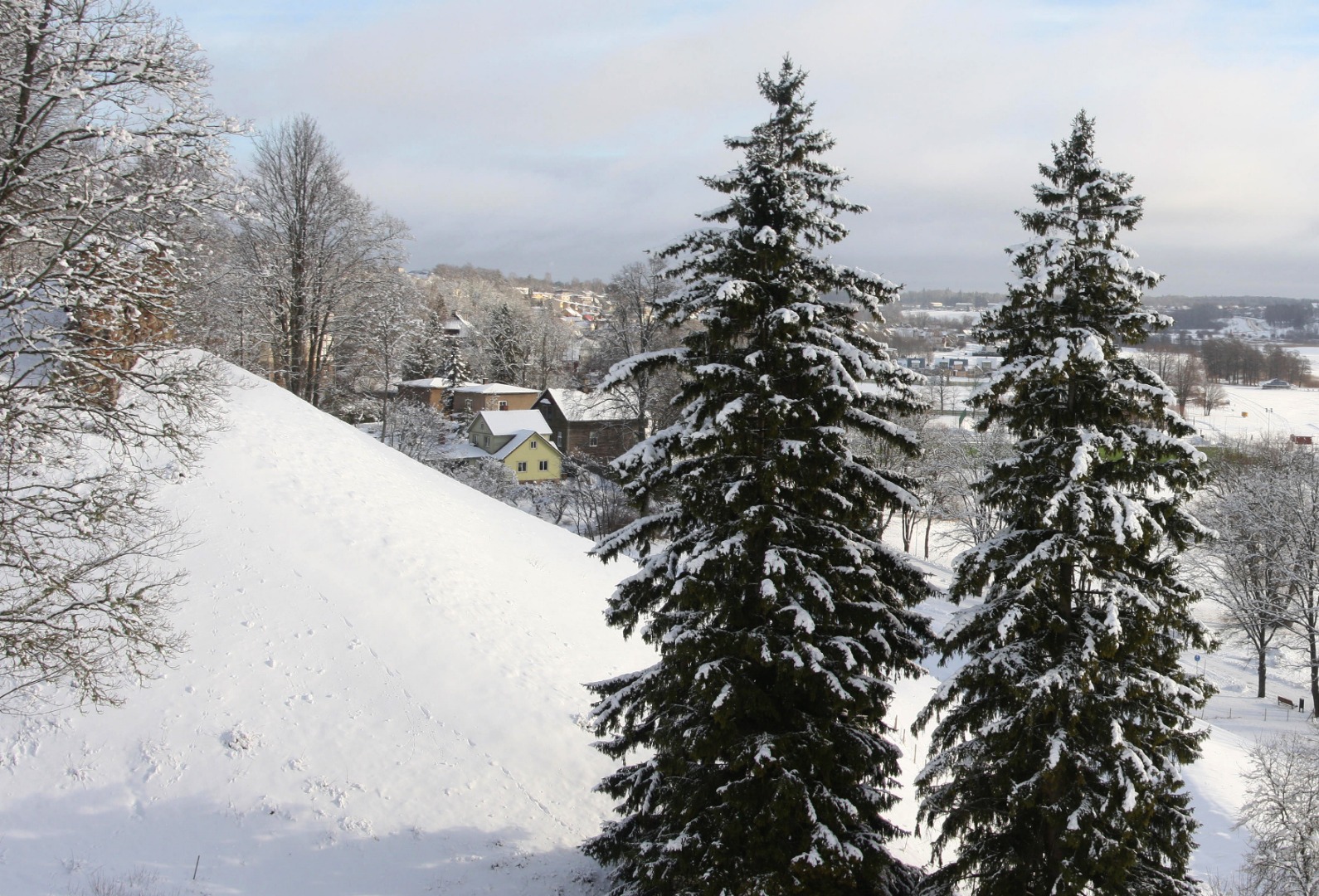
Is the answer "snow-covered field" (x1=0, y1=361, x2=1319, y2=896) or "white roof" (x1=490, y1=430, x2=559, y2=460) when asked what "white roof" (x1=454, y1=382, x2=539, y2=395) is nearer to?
"white roof" (x1=490, y1=430, x2=559, y2=460)

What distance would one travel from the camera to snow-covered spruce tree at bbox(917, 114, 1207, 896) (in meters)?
7.73

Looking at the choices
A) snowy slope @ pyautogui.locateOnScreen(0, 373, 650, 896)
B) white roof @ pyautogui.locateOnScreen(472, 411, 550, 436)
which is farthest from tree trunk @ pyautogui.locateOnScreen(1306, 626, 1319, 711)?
white roof @ pyautogui.locateOnScreen(472, 411, 550, 436)

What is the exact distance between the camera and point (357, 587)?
50.2 feet

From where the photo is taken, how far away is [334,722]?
1246cm

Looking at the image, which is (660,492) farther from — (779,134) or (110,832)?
(110,832)

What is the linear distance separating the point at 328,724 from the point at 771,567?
8.34 meters

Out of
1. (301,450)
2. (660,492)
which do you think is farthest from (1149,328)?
(301,450)

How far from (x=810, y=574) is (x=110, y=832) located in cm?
929

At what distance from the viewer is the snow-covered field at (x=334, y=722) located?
10.3 meters

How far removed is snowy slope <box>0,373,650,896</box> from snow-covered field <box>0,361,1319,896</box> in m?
0.03

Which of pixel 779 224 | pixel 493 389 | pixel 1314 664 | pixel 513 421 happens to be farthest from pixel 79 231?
pixel 493 389

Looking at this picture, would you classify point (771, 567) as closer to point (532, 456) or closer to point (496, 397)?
point (532, 456)

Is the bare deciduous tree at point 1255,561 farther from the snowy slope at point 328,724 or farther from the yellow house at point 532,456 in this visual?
the yellow house at point 532,456

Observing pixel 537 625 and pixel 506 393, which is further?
pixel 506 393
